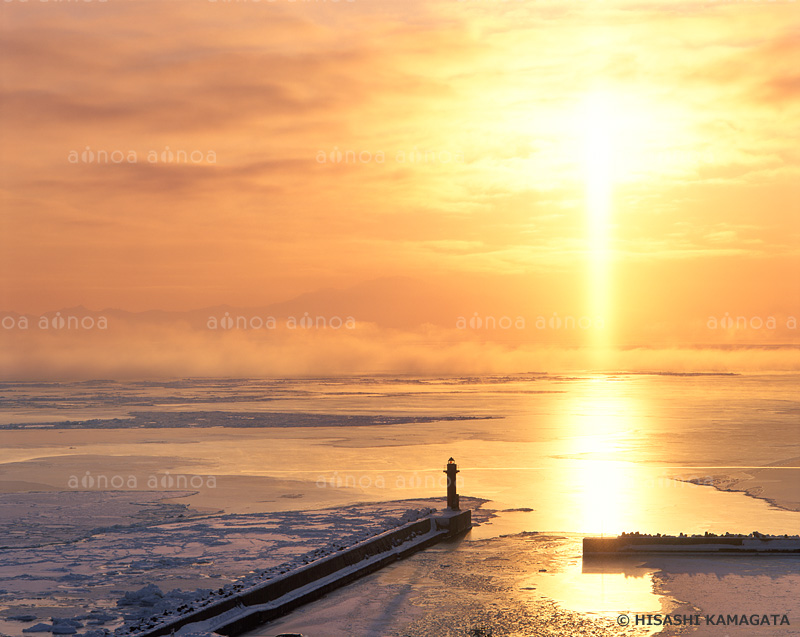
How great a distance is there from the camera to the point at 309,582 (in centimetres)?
1130

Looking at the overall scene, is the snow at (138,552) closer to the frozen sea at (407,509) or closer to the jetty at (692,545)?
the frozen sea at (407,509)

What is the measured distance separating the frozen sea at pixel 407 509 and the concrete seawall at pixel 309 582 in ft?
0.88

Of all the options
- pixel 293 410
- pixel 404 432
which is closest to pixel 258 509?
pixel 404 432

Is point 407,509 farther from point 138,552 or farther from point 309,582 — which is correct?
point 309,582

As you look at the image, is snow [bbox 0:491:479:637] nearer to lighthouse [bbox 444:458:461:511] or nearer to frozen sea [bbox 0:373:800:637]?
frozen sea [bbox 0:373:800:637]

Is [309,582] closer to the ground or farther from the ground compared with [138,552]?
farther from the ground

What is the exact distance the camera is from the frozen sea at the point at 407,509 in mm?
10508

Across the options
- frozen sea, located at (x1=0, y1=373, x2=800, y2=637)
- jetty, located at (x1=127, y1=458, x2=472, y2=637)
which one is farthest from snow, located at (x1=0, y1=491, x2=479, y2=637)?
jetty, located at (x1=127, y1=458, x2=472, y2=637)

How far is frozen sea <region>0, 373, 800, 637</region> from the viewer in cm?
1051

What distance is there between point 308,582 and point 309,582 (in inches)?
1.0

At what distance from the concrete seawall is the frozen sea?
0.27 metres

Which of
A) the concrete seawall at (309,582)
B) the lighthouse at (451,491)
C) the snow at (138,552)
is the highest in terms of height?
the lighthouse at (451,491)

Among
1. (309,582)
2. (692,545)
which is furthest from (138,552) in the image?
(692,545)

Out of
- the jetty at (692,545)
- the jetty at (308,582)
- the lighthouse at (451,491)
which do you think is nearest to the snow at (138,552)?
→ the jetty at (308,582)
